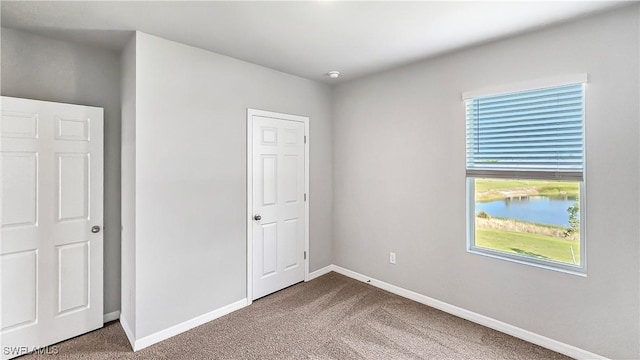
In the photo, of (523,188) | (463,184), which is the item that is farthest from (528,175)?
(463,184)

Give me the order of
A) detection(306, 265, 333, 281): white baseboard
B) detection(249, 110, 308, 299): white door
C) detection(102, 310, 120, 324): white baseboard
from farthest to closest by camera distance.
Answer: detection(306, 265, 333, 281): white baseboard < detection(249, 110, 308, 299): white door < detection(102, 310, 120, 324): white baseboard

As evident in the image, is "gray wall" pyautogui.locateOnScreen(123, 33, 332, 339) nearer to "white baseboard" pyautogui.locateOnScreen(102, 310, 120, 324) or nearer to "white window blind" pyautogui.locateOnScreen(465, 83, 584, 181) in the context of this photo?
"white baseboard" pyautogui.locateOnScreen(102, 310, 120, 324)

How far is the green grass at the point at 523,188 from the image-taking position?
226 centimetres

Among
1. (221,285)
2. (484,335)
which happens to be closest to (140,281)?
(221,285)

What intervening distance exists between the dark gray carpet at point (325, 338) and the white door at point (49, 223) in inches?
9.7

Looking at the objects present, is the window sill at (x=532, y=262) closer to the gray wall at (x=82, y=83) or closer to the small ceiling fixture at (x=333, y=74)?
the small ceiling fixture at (x=333, y=74)

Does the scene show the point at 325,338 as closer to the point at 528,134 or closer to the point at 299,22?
the point at 528,134

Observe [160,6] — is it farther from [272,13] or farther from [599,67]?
[599,67]

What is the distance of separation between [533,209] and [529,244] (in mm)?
307

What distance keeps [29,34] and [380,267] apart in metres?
4.04

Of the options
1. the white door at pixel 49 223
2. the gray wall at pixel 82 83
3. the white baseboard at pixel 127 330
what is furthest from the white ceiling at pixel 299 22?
the white baseboard at pixel 127 330

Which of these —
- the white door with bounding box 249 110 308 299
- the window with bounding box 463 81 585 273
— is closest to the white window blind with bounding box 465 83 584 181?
the window with bounding box 463 81 585 273

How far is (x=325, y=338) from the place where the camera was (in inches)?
96.7

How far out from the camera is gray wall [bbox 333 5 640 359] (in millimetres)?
1991
